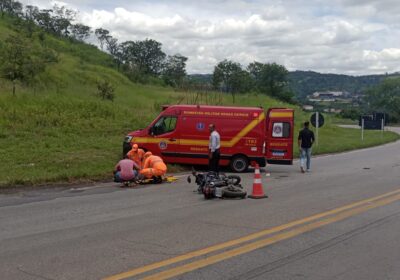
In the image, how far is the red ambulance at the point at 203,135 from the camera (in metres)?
19.5

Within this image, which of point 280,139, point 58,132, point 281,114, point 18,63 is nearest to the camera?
point 280,139

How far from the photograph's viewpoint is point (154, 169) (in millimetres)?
15242

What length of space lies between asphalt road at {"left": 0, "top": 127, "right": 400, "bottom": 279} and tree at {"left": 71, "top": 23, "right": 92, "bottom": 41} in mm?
78603

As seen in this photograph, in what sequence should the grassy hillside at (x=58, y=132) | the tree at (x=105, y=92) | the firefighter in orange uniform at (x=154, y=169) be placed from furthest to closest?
the tree at (x=105, y=92)
the grassy hillside at (x=58, y=132)
the firefighter in orange uniform at (x=154, y=169)

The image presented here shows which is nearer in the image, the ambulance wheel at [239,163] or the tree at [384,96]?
the ambulance wheel at [239,163]

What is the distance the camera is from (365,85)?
182m

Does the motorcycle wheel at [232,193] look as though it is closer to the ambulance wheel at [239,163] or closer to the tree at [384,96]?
the ambulance wheel at [239,163]

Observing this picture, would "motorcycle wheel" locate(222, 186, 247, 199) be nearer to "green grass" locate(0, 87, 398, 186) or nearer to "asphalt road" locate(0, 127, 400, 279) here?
"asphalt road" locate(0, 127, 400, 279)

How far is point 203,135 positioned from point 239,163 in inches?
65.4

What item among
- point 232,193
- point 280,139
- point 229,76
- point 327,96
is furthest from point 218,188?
point 327,96

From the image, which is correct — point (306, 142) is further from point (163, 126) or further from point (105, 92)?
point (105, 92)

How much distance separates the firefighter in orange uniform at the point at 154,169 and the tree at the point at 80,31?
251ft

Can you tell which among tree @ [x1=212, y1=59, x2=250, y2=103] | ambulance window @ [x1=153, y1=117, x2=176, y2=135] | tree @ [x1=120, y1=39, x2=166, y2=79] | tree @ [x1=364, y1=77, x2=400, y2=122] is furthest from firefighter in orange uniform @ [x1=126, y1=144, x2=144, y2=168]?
tree @ [x1=364, y1=77, x2=400, y2=122]

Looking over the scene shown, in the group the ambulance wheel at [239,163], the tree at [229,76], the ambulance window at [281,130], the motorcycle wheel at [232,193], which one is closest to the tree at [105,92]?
the ambulance window at [281,130]
